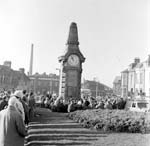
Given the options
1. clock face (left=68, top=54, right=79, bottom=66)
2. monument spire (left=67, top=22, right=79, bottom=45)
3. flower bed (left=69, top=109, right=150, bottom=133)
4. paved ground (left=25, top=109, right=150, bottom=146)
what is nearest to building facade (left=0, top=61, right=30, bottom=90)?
monument spire (left=67, top=22, right=79, bottom=45)

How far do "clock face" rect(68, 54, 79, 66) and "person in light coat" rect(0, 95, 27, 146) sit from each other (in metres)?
20.8

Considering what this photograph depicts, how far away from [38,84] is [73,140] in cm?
12566

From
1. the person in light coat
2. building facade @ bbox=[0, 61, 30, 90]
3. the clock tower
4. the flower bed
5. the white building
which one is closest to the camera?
the person in light coat

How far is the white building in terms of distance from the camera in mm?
81475

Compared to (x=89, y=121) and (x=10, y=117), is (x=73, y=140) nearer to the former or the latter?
(x=89, y=121)

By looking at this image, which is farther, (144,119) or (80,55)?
(80,55)

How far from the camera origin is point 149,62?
80.0m

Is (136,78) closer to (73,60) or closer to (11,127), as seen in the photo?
(73,60)

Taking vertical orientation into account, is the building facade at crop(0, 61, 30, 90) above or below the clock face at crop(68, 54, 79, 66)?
above

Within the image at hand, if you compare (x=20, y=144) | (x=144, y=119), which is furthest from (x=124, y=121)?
(x=20, y=144)

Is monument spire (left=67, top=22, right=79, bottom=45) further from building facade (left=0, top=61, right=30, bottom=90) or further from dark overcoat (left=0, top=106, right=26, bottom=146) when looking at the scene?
building facade (left=0, top=61, right=30, bottom=90)

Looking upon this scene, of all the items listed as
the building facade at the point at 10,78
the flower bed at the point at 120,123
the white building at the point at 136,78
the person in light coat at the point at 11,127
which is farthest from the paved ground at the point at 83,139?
the building facade at the point at 10,78

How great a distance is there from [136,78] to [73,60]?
223 ft

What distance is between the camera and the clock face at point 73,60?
1109 inches
